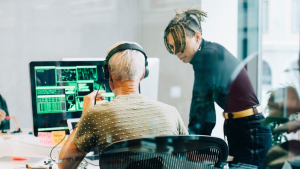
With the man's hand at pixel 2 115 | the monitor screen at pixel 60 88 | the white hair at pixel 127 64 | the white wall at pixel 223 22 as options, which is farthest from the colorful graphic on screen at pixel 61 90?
the white wall at pixel 223 22

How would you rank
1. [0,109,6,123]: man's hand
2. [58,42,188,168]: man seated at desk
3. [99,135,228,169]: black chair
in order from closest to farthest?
[99,135,228,169]: black chair
[58,42,188,168]: man seated at desk
[0,109,6,123]: man's hand

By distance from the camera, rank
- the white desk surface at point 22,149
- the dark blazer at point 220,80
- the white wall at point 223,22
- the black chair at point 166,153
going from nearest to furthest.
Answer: the black chair at point 166,153, the white desk surface at point 22,149, the dark blazer at point 220,80, the white wall at point 223,22

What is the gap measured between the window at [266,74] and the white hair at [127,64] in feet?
2.17

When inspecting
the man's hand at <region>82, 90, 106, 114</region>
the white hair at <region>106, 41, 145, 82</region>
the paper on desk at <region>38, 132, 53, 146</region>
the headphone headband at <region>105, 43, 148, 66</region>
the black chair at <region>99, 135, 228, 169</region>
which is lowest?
the paper on desk at <region>38, 132, 53, 146</region>

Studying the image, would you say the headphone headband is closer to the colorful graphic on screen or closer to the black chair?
the colorful graphic on screen

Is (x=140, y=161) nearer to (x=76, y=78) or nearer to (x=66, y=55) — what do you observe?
(x=76, y=78)

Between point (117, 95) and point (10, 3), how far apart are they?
4.90ft

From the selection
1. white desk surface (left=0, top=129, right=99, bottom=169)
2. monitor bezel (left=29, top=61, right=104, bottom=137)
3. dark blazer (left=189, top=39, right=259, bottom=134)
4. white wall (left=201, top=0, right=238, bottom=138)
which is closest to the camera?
white desk surface (left=0, top=129, right=99, bottom=169)

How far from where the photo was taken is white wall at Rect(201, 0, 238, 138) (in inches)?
52.4

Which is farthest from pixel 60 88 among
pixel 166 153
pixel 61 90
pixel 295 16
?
pixel 295 16

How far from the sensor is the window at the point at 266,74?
1.13 meters

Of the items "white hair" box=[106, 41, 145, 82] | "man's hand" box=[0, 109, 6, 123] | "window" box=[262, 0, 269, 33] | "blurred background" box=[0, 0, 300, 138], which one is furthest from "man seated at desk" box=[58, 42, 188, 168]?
"man's hand" box=[0, 109, 6, 123]

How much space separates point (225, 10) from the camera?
138 cm

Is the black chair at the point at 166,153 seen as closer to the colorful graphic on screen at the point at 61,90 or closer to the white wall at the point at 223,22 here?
the colorful graphic on screen at the point at 61,90
